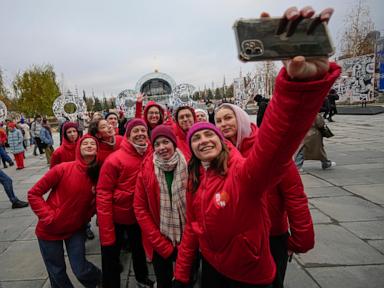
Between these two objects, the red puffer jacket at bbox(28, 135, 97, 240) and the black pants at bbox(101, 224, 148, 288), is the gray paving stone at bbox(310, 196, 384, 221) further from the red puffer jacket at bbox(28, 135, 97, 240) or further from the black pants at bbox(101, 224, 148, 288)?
the red puffer jacket at bbox(28, 135, 97, 240)

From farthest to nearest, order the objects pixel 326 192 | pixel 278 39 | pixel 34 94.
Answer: pixel 34 94
pixel 326 192
pixel 278 39

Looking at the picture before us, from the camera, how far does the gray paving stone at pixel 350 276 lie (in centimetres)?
240

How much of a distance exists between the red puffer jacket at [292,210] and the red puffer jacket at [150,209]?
0.89 m

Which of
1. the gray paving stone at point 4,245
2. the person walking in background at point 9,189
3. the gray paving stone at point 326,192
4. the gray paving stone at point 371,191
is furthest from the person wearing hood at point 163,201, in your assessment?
the person walking in background at point 9,189

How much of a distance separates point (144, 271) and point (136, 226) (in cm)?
48

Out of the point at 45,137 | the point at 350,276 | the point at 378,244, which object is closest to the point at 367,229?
the point at 378,244

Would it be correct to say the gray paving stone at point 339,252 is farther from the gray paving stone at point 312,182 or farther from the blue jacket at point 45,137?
the blue jacket at point 45,137

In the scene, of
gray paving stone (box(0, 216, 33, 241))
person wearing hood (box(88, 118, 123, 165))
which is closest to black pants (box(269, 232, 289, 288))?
person wearing hood (box(88, 118, 123, 165))

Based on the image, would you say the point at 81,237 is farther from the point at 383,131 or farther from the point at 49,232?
the point at 383,131

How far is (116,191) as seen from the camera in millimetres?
2465

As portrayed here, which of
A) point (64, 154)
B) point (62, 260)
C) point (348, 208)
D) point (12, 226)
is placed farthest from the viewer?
point (12, 226)

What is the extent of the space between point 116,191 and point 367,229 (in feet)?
10.7

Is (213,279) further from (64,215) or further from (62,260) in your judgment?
(62,260)

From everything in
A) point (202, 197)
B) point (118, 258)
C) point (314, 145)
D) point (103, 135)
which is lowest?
point (118, 258)
